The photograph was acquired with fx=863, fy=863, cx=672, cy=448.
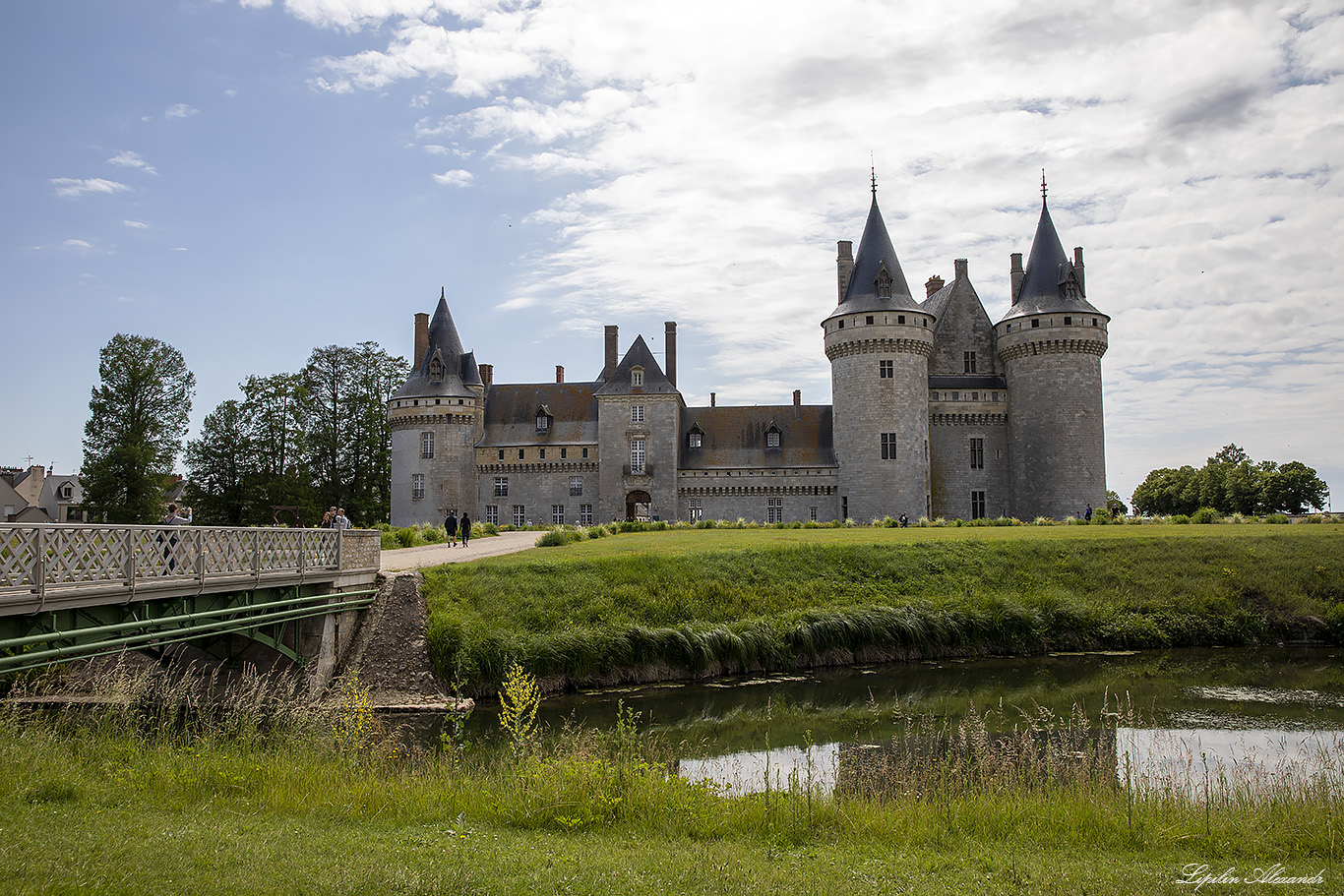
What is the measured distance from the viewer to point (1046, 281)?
39.7 metres

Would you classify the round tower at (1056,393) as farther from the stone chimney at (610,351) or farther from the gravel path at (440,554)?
the gravel path at (440,554)

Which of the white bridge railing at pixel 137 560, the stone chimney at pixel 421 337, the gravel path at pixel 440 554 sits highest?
the stone chimney at pixel 421 337

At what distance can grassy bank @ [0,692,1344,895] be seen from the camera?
17.4 feet

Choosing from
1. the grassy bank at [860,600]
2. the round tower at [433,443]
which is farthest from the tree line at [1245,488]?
the round tower at [433,443]

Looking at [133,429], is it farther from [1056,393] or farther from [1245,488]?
[1245,488]

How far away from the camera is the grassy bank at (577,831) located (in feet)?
17.4

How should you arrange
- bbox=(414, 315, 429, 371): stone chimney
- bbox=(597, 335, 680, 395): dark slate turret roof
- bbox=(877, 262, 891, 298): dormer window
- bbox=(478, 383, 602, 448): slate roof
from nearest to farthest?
bbox=(877, 262, 891, 298): dormer window
bbox=(597, 335, 680, 395): dark slate turret roof
bbox=(478, 383, 602, 448): slate roof
bbox=(414, 315, 429, 371): stone chimney

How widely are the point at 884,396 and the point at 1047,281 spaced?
374 inches

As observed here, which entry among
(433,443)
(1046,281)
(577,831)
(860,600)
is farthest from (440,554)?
(1046,281)

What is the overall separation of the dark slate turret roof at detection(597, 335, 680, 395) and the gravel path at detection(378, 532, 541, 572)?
1432 cm

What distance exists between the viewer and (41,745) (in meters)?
8.08

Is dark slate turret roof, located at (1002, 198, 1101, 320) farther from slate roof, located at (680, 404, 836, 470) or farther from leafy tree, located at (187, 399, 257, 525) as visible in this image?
leafy tree, located at (187, 399, 257, 525)

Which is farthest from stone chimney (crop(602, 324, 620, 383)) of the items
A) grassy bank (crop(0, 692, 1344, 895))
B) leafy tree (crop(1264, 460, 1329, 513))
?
leafy tree (crop(1264, 460, 1329, 513))

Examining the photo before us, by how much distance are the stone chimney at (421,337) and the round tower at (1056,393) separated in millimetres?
28475
